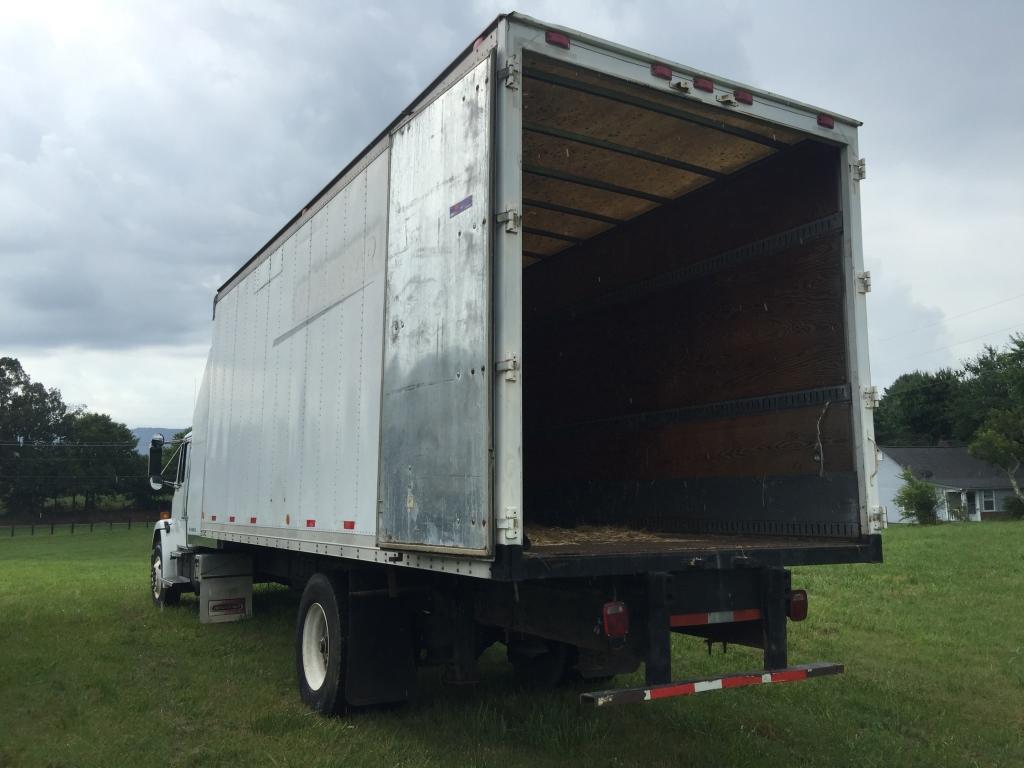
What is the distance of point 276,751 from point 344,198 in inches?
157

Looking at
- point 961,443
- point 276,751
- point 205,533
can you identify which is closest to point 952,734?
point 276,751

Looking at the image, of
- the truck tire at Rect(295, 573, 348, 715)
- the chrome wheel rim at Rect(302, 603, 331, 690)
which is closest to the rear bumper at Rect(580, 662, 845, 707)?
the truck tire at Rect(295, 573, 348, 715)

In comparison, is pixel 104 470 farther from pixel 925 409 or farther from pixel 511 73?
pixel 511 73

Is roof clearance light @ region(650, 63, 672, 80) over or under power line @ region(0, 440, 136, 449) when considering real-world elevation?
under

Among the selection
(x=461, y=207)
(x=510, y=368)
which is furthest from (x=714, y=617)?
(x=461, y=207)

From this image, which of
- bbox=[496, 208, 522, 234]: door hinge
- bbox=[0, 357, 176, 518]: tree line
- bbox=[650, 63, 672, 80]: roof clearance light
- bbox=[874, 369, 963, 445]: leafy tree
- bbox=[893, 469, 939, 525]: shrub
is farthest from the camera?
bbox=[874, 369, 963, 445]: leafy tree

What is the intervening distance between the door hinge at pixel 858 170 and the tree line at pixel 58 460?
63.8 metres

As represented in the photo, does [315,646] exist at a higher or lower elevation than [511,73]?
lower

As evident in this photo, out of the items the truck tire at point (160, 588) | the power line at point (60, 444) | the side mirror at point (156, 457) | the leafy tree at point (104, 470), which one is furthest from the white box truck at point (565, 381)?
the power line at point (60, 444)

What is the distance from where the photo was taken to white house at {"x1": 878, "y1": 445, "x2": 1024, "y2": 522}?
60.0 metres

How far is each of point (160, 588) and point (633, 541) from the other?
28.3ft

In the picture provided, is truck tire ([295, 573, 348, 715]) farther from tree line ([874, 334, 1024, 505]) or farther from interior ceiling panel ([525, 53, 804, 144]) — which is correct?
tree line ([874, 334, 1024, 505])

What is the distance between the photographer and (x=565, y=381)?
28.4ft

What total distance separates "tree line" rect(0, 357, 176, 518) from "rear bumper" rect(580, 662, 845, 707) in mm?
63815
